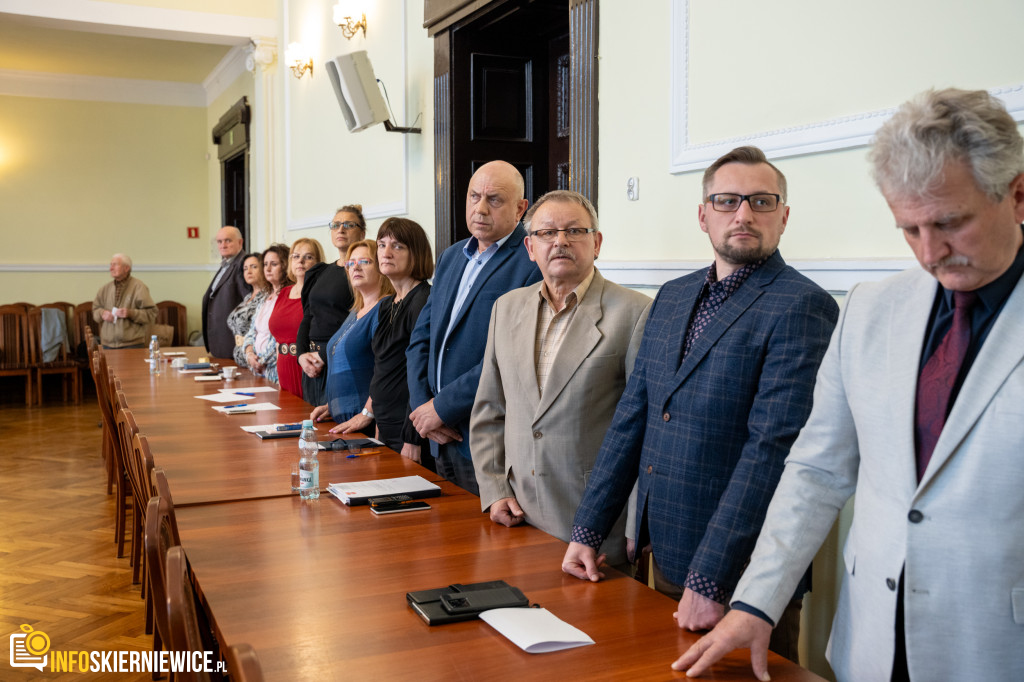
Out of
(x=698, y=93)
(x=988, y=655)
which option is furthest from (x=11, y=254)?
(x=988, y=655)

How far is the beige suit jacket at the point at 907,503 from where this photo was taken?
1274 millimetres

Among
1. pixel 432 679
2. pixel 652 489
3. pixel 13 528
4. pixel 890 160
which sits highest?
pixel 890 160

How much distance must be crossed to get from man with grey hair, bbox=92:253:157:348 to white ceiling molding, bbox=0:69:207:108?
328cm

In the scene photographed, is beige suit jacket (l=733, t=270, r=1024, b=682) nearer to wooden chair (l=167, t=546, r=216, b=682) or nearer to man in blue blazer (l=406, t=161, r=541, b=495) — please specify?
wooden chair (l=167, t=546, r=216, b=682)

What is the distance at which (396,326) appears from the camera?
12.8ft

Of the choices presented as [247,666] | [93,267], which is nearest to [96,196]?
[93,267]

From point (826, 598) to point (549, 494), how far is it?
889 millimetres

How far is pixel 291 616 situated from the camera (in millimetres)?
1700

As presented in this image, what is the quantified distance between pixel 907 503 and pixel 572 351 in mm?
1200

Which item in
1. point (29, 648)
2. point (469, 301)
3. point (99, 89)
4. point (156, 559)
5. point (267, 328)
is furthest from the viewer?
point (99, 89)

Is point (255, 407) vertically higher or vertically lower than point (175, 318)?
lower

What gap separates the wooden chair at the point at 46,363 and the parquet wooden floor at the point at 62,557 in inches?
91.8

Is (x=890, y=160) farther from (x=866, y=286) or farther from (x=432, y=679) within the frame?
(x=432, y=679)

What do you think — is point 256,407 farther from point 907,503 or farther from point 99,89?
point 99,89
